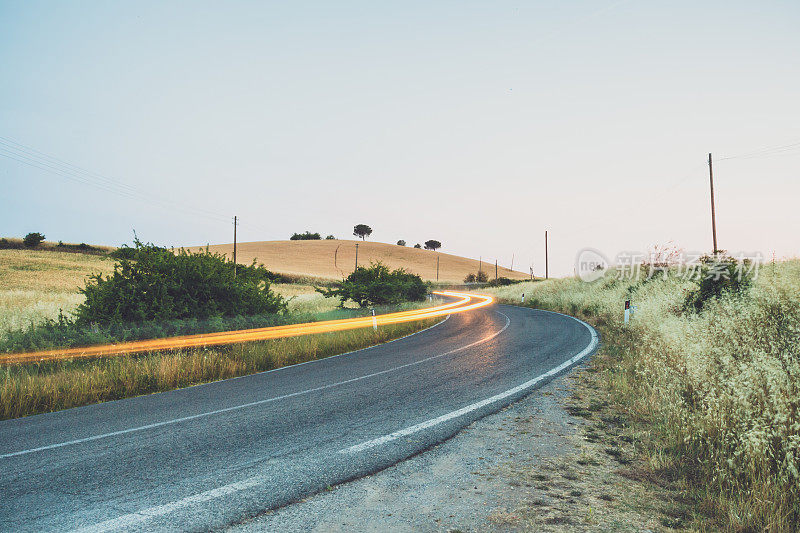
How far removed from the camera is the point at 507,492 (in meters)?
4.02

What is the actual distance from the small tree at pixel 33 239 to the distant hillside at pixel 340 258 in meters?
28.4

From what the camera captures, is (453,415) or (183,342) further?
(183,342)

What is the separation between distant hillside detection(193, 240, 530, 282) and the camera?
86.2 meters

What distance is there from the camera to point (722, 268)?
13.5 meters

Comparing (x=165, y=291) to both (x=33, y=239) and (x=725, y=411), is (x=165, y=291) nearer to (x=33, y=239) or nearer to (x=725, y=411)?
(x=725, y=411)

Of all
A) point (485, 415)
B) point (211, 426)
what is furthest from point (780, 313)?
point (211, 426)

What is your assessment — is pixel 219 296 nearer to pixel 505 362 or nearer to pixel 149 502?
pixel 505 362

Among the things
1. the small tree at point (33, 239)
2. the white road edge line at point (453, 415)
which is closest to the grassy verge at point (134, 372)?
the white road edge line at point (453, 415)

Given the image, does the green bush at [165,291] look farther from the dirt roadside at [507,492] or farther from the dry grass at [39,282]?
the dirt roadside at [507,492]

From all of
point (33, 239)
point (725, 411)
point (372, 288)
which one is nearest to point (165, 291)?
point (725, 411)

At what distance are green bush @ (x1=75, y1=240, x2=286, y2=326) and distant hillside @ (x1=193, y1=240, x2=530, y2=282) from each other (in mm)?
57863

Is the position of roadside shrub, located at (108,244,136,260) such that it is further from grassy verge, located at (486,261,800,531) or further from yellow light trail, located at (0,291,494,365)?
grassy verge, located at (486,261,800,531)

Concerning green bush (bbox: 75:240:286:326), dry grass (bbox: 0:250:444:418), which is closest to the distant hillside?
green bush (bbox: 75:240:286:326)

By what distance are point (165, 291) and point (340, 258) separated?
279ft
